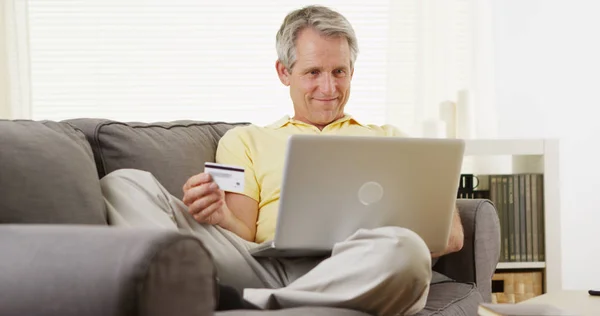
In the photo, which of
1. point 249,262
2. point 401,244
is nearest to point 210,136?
point 249,262

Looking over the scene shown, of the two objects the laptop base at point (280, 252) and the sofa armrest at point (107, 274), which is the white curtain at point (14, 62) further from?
the sofa armrest at point (107, 274)

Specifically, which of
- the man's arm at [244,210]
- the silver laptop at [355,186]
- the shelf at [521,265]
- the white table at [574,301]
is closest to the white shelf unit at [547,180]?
the shelf at [521,265]

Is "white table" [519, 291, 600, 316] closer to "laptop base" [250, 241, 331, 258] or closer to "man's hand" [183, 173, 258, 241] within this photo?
"laptop base" [250, 241, 331, 258]

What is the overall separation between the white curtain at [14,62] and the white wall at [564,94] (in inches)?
80.6

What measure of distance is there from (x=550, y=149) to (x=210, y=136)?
1.40m

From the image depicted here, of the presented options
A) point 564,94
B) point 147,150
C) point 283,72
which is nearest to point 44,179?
point 147,150

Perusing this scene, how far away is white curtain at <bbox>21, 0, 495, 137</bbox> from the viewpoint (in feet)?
11.7

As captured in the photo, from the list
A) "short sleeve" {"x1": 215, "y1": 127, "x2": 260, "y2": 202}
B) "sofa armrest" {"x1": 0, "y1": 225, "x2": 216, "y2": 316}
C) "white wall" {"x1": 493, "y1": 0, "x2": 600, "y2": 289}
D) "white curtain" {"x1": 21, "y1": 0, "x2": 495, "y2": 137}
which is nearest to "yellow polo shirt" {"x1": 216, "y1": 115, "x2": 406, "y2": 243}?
"short sleeve" {"x1": 215, "y1": 127, "x2": 260, "y2": 202}

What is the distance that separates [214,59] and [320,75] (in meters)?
1.40

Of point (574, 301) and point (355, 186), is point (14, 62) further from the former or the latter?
point (574, 301)

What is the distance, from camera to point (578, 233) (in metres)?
3.62

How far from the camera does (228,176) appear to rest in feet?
5.37

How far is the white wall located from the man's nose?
1579 mm

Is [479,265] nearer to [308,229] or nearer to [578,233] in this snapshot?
[308,229]
